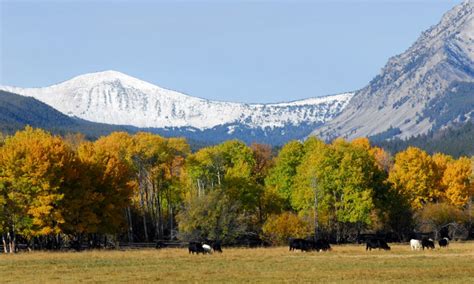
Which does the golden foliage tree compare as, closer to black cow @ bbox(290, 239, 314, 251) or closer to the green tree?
the green tree

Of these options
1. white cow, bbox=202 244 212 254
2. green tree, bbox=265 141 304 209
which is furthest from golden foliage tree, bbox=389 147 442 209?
white cow, bbox=202 244 212 254

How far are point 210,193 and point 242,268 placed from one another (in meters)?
50.7

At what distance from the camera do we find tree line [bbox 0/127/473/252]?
93438 mm

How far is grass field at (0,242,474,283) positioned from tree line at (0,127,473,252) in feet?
64.0

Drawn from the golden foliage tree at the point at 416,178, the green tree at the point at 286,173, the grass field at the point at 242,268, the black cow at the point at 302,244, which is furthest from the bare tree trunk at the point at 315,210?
the grass field at the point at 242,268

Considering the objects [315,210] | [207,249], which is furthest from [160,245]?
[315,210]

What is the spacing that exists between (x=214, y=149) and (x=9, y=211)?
45.7 m

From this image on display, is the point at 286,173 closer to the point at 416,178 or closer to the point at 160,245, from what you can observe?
the point at 416,178

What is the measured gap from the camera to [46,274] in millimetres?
55406

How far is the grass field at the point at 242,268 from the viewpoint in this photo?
169ft

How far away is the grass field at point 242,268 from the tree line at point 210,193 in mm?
19498

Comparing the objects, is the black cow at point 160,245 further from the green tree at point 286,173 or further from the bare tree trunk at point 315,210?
the green tree at point 286,173

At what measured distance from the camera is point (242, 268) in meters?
59.2

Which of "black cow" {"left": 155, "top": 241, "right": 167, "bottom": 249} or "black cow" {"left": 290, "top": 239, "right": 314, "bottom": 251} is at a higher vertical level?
"black cow" {"left": 155, "top": 241, "right": 167, "bottom": 249}
